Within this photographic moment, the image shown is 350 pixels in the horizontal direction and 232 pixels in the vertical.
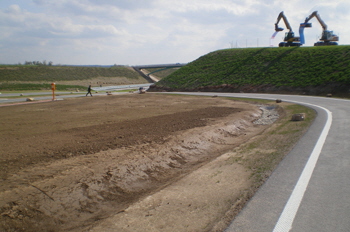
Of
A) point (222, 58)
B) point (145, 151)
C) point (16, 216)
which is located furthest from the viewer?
point (222, 58)

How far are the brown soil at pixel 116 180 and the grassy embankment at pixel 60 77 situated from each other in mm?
54040

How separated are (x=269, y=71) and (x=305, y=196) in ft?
138

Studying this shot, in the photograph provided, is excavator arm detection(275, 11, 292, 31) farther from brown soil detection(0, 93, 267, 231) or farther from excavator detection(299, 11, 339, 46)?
brown soil detection(0, 93, 267, 231)

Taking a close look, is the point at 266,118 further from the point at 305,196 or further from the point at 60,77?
the point at 60,77

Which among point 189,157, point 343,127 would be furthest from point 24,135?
point 343,127

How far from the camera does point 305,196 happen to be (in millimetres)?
5102

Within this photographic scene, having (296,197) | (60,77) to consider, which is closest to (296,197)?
(296,197)

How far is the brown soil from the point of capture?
504cm

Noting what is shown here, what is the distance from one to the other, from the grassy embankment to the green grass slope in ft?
94.2

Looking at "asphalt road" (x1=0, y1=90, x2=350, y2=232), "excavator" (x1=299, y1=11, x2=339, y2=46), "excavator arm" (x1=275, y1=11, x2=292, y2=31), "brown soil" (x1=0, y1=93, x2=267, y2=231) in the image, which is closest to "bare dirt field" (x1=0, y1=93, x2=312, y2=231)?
"brown soil" (x1=0, y1=93, x2=267, y2=231)

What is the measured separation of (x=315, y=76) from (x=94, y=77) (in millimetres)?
74445

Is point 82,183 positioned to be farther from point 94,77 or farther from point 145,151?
point 94,77

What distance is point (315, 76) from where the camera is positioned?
35.9 meters

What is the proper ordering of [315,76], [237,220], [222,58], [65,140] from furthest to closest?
1. [222,58]
2. [315,76]
3. [65,140]
4. [237,220]
